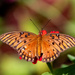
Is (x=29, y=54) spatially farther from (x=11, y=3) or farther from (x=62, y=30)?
(x=11, y=3)

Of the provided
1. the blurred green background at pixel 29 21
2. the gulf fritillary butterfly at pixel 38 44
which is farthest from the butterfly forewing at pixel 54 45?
the blurred green background at pixel 29 21

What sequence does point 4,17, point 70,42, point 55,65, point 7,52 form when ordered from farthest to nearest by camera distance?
point 4,17 → point 7,52 → point 55,65 → point 70,42

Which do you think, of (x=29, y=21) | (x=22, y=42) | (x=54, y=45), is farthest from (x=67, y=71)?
(x=29, y=21)

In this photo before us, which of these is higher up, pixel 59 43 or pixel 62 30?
pixel 62 30

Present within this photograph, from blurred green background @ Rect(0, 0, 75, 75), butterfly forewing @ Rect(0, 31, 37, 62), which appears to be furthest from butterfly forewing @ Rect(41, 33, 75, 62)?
blurred green background @ Rect(0, 0, 75, 75)

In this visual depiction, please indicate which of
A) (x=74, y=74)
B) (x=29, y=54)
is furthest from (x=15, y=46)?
(x=74, y=74)

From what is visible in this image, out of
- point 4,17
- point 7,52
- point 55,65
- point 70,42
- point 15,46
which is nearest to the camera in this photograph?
point 70,42

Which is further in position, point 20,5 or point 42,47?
point 20,5
